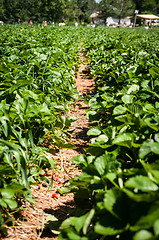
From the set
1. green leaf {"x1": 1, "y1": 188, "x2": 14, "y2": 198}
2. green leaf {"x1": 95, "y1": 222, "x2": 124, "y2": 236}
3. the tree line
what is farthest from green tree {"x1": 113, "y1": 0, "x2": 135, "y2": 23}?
green leaf {"x1": 95, "y1": 222, "x2": 124, "y2": 236}

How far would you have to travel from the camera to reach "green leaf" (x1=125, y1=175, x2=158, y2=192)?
99 cm

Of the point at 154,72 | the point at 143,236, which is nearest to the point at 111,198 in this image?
the point at 143,236

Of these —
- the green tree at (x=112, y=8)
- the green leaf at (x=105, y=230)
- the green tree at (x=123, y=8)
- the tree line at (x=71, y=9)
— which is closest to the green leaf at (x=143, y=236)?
the green leaf at (x=105, y=230)

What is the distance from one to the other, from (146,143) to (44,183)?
4.14ft

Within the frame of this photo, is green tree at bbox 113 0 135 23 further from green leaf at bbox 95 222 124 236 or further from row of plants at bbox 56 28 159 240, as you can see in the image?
green leaf at bbox 95 222 124 236

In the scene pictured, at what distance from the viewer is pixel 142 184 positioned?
3.28 feet

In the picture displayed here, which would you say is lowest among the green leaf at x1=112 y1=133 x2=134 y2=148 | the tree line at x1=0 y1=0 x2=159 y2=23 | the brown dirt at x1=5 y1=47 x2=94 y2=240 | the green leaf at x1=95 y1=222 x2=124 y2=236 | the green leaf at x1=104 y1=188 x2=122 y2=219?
the brown dirt at x1=5 y1=47 x2=94 y2=240

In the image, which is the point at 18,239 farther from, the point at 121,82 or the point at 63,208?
the point at 121,82

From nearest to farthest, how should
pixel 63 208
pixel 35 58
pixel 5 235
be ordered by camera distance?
pixel 5 235, pixel 63 208, pixel 35 58

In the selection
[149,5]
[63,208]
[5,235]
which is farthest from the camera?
[149,5]

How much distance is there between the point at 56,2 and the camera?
57.0 m

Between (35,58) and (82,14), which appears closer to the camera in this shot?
(35,58)

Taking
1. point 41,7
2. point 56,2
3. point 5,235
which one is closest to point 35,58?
point 5,235

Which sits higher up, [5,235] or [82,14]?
[82,14]
